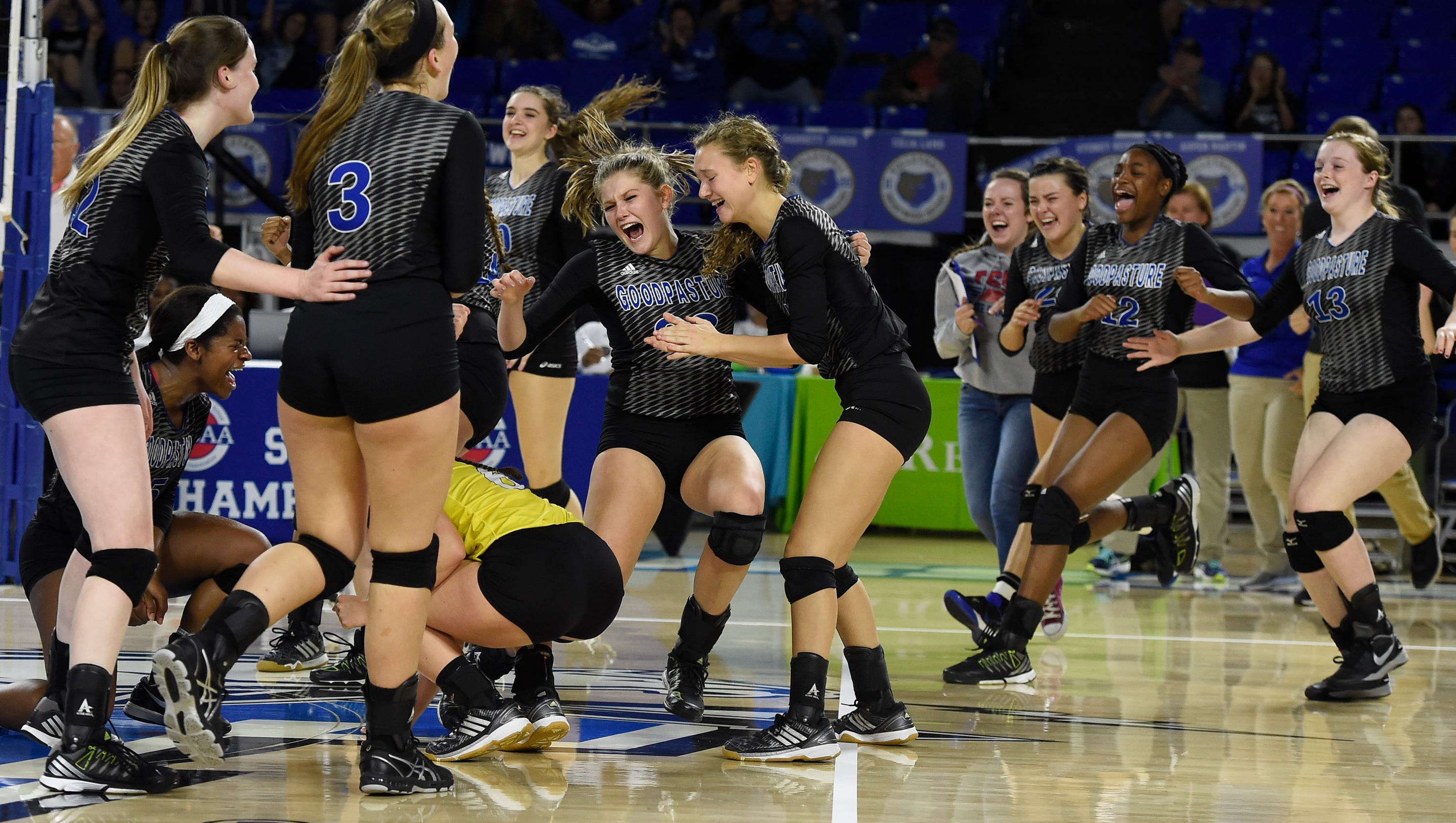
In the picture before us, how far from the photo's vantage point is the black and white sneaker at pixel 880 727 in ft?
11.2

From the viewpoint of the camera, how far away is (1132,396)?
4.52m

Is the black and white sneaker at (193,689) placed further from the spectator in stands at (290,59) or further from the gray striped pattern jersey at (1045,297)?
the spectator in stands at (290,59)

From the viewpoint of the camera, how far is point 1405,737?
367 centimetres

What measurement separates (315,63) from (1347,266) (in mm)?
9357

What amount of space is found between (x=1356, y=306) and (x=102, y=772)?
3.78 meters

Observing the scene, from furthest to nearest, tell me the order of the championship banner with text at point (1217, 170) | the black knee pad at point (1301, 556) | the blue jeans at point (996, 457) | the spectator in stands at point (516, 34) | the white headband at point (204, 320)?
the spectator in stands at point (516, 34) < the championship banner with text at point (1217, 170) < the blue jeans at point (996, 457) < the black knee pad at point (1301, 556) < the white headband at point (204, 320)

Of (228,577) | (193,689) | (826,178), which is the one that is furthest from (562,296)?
(826,178)

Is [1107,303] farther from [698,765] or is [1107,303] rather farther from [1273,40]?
[1273,40]

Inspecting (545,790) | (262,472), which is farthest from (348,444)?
(262,472)

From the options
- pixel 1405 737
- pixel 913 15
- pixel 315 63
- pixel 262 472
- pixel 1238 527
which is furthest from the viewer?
pixel 913 15

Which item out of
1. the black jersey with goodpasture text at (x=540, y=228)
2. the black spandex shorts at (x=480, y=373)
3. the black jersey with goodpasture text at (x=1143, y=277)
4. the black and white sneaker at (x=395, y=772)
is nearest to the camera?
the black and white sneaker at (x=395, y=772)

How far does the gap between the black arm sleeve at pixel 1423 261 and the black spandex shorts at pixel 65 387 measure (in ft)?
12.1

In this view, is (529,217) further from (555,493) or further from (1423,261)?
(1423,261)

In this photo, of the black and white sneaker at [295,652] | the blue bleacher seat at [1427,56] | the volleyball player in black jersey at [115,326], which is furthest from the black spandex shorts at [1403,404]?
the blue bleacher seat at [1427,56]
